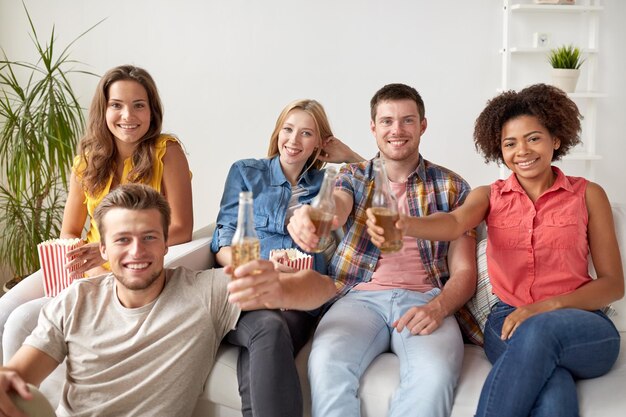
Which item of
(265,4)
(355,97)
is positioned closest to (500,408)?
(355,97)

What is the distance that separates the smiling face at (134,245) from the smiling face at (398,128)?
0.88 metres

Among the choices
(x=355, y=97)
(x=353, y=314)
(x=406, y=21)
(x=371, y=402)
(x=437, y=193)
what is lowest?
(x=371, y=402)

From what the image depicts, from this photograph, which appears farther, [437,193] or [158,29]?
[158,29]

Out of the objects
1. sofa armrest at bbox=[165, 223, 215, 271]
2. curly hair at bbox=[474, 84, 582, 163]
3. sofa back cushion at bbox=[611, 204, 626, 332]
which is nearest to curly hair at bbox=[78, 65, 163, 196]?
sofa armrest at bbox=[165, 223, 215, 271]

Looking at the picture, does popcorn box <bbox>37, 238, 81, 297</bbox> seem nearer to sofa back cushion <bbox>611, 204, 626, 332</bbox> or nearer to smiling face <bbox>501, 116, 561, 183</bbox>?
smiling face <bbox>501, 116, 561, 183</bbox>

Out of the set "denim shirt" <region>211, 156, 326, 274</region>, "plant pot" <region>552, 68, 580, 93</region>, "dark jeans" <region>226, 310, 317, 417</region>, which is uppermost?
"plant pot" <region>552, 68, 580, 93</region>

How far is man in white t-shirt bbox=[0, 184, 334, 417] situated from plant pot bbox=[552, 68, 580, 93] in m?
2.69

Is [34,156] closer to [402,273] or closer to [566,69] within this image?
[402,273]

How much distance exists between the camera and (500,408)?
1836mm

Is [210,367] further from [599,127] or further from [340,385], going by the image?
[599,127]

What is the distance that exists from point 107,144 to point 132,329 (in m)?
1.01

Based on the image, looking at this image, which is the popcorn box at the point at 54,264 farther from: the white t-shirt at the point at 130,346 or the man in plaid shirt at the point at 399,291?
the man in plaid shirt at the point at 399,291

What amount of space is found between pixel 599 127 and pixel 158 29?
8.93ft

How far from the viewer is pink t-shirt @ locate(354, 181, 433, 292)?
2438mm
